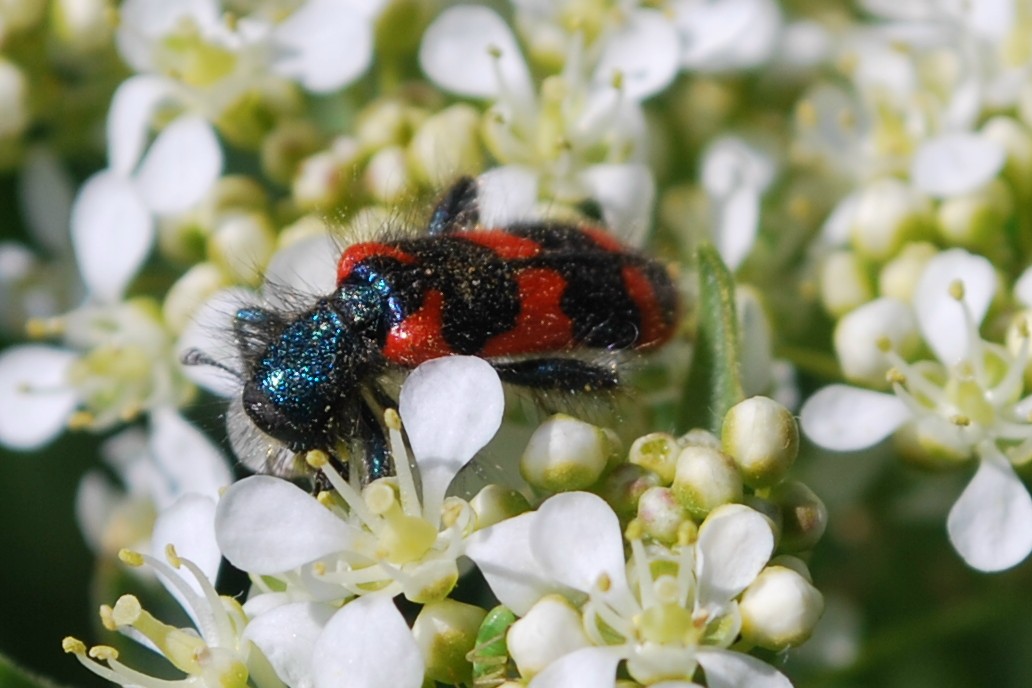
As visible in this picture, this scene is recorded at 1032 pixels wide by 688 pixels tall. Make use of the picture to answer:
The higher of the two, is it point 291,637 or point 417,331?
point 417,331

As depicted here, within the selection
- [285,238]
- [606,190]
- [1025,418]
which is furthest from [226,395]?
[1025,418]

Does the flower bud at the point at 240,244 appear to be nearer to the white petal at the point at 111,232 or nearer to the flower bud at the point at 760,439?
the white petal at the point at 111,232

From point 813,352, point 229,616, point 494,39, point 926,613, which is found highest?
point 494,39

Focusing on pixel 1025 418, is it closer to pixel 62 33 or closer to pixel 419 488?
pixel 419 488

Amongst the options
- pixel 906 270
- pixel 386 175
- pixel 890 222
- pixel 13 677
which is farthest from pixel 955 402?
pixel 13 677

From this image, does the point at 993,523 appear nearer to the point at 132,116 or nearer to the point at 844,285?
the point at 844,285

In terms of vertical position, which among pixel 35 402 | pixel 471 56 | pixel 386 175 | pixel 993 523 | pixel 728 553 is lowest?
pixel 993 523
